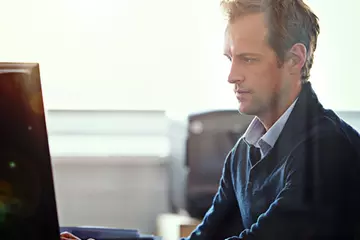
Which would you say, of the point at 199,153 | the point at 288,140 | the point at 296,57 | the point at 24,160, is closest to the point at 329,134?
the point at 288,140

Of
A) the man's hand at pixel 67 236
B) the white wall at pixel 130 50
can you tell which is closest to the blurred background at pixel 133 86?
the white wall at pixel 130 50

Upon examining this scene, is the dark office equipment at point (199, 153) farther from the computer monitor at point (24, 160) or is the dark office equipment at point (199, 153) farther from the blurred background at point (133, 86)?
the computer monitor at point (24, 160)

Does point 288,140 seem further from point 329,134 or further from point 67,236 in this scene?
point 67,236

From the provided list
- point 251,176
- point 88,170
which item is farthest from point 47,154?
point 88,170

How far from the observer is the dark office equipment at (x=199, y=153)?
1488mm

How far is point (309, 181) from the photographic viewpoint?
1233 mm

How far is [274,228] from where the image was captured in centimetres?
125

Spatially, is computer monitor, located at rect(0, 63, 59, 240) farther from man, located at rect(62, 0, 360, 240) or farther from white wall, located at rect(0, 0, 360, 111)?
white wall, located at rect(0, 0, 360, 111)

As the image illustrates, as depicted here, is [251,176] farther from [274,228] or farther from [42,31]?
[42,31]

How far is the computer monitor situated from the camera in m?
0.81

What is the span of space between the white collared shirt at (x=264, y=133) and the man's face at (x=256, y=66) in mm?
35

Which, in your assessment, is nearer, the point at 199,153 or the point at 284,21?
the point at 284,21

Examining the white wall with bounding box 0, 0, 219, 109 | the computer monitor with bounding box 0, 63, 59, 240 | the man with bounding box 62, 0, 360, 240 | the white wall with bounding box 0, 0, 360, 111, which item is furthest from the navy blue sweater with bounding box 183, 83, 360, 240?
the computer monitor with bounding box 0, 63, 59, 240

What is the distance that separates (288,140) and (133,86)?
552 millimetres
